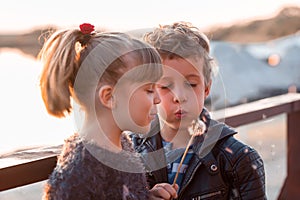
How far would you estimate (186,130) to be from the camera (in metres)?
1.56

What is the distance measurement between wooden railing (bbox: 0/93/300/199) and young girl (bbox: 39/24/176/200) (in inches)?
6.2

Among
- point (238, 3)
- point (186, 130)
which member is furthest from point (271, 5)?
point (186, 130)

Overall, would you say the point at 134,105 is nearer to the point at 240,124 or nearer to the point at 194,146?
the point at 194,146

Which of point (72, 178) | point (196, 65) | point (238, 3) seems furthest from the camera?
point (238, 3)

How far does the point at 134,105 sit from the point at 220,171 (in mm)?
366

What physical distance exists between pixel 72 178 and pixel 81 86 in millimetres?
201

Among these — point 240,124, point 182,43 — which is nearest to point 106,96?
point 182,43

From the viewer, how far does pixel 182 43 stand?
1502mm

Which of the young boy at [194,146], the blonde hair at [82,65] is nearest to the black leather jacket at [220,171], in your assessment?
the young boy at [194,146]

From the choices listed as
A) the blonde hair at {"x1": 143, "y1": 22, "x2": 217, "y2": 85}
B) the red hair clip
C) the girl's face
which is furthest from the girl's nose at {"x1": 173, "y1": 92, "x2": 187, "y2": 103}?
the red hair clip

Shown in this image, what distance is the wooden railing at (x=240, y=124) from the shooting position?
1322mm

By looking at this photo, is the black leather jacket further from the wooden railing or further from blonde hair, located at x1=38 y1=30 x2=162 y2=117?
blonde hair, located at x1=38 y1=30 x2=162 y2=117

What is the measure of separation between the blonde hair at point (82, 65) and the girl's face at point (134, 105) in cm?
2

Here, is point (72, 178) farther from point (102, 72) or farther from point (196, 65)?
point (196, 65)
